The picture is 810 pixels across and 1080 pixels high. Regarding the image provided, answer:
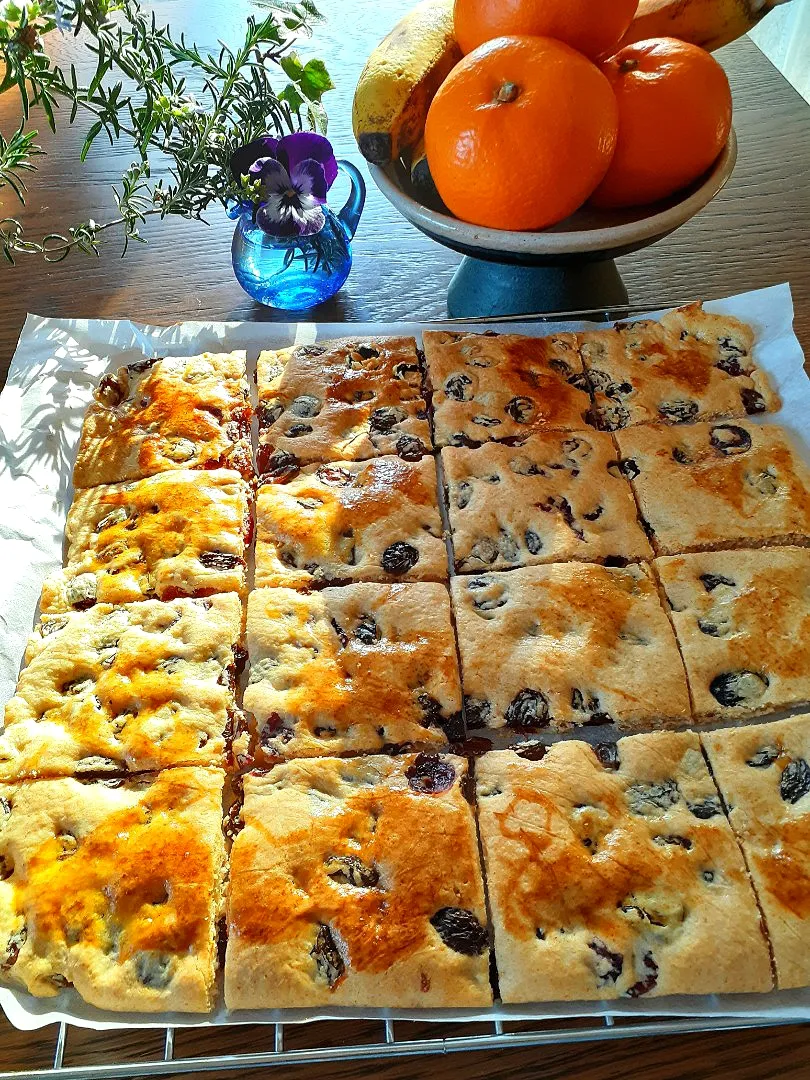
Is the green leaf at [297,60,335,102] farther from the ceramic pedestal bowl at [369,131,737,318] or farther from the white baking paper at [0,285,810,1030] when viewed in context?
the white baking paper at [0,285,810,1030]

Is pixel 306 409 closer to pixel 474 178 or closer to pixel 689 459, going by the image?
pixel 474 178

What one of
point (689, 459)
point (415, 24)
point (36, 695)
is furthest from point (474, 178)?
point (36, 695)

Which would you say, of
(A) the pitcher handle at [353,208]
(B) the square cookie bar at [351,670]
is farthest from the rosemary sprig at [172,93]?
(B) the square cookie bar at [351,670]

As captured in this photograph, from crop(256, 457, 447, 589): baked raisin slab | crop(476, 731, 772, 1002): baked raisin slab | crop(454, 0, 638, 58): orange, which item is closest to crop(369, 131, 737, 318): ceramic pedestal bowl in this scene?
crop(454, 0, 638, 58): orange

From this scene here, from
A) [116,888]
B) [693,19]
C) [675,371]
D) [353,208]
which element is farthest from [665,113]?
[116,888]

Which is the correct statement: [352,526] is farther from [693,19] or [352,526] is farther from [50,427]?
[693,19]
